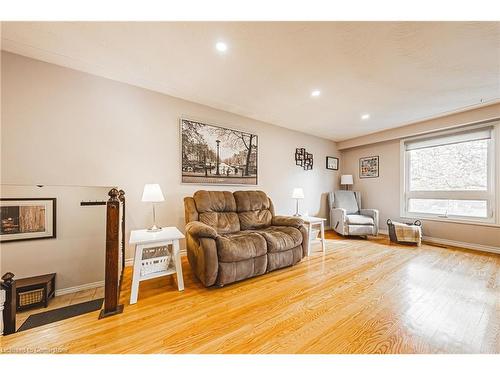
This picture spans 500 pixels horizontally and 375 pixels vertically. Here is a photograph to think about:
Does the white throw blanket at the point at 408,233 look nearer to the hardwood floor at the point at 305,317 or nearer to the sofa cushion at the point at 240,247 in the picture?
the hardwood floor at the point at 305,317

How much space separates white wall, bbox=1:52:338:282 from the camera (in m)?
2.00

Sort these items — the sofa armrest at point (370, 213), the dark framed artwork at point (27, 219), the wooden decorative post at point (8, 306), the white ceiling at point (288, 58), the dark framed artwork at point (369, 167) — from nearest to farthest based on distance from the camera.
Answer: the wooden decorative post at point (8, 306)
the white ceiling at point (288, 58)
the dark framed artwork at point (27, 219)
the sofa armrest at point (370, 213)
the dark framed artwork at point (369, 167)

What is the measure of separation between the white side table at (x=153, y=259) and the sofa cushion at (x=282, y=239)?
0.99 metres

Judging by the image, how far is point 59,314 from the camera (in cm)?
198

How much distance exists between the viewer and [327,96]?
113 inches

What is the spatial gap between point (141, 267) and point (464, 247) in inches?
197

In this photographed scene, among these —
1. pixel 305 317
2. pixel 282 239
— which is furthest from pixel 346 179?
pixel 305 317

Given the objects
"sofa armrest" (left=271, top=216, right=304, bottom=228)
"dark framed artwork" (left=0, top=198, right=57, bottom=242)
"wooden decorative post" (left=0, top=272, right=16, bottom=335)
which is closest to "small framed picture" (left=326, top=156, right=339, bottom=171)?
"sofa armrest" (left=271, top=216, right=304, bottom=228)

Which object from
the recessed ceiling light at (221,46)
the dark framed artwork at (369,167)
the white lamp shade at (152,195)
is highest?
the recessed ceiling light at (221,46)

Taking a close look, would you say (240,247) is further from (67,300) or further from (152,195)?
(67,300)

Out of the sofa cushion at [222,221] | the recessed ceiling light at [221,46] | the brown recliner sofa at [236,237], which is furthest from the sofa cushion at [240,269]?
the recessed ceiling light at [221,46]

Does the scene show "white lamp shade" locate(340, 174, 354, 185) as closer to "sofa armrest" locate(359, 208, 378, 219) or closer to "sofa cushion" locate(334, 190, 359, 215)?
"sofa cushion" locate(334, 190, 359, 215)

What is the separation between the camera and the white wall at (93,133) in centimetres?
200
